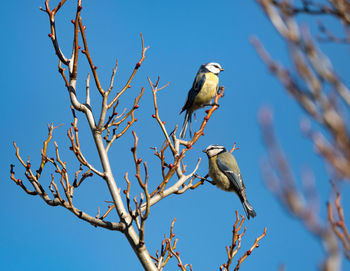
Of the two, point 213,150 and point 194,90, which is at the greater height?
point 194,90

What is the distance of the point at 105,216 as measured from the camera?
11.0ft

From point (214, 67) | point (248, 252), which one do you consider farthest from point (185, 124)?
point (248, 252)

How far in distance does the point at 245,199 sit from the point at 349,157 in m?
3.78

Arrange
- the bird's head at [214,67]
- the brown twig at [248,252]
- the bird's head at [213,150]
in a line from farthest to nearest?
the bird's head at [214,67] < the bird's head at [213,150] < the brown twig at [248,252]

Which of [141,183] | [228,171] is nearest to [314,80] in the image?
[141,183]

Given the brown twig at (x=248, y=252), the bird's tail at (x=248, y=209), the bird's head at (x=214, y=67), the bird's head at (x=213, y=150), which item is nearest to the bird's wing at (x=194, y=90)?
the bird's head at (x=214, y=67)

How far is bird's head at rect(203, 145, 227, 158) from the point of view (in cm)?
531

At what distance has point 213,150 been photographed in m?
5.34

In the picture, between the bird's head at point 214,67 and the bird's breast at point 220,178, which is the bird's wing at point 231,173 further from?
the bird's head at point 214,67

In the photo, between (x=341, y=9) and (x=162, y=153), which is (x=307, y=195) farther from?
(x=162, y=153)

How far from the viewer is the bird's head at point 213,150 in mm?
5312

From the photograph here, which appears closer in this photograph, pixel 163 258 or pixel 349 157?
pixel 349 157

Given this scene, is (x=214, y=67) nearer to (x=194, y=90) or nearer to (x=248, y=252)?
(x=194, y=90)

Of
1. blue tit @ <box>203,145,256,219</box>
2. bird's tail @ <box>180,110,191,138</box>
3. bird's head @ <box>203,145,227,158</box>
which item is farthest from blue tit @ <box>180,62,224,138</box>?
blue tit @ <box>203,145,256,219</box>
